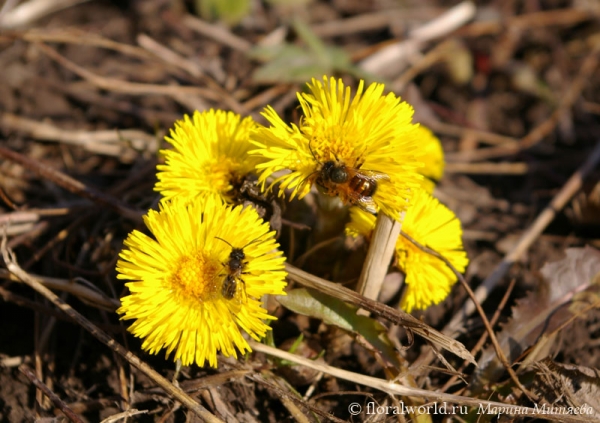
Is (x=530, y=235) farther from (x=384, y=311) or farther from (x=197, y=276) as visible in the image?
(x=197, y=276)

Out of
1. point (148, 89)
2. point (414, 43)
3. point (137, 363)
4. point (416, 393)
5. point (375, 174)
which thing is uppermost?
point (414, 43)

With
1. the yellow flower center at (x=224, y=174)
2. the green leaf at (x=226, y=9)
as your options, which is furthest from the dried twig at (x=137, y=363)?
the green leaf at (x=226, y=9)

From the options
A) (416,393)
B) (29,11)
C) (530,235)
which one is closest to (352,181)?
(416,393)

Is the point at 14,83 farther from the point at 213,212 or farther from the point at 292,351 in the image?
the point at 292,351

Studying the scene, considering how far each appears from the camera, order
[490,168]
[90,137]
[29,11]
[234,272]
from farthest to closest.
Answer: [29,11] → [490,168] → [90,137] → [234,272]

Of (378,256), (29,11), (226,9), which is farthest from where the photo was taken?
(226,9)

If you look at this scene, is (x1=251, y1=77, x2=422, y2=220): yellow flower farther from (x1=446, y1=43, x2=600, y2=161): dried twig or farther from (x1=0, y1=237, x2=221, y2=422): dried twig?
(x1=446, y1=43, x2=600, y2=161): dried twig

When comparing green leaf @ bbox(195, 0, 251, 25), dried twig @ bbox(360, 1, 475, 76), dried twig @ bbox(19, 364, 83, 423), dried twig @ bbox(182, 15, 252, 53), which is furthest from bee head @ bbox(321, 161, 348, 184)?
green leaf @ bbox(195, 0, 251, 25)

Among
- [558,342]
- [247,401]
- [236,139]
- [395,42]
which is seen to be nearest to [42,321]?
[247,401]
